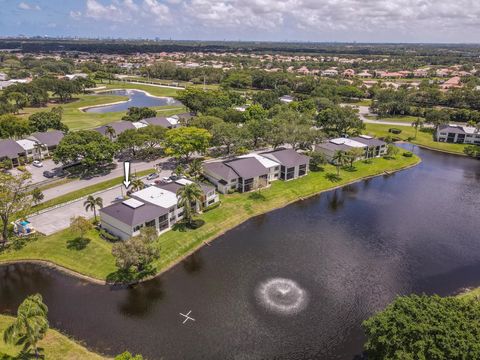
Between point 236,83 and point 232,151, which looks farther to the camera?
point 236,83

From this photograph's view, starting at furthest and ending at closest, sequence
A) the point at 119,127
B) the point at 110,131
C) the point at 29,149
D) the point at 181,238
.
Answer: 1. the point at 119,127
2. the point at 110,131
3. the point at 29,149
4. the point at 181,238

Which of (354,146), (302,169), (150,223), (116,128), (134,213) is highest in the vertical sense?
(116,128)

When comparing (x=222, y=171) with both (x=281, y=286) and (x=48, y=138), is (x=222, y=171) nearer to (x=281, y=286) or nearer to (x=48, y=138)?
(x=281, y=286)

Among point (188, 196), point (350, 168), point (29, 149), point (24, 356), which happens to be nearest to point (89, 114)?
point (29, 149)

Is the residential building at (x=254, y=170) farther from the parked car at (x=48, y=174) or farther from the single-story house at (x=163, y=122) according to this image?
the single-story house at (x=163, y=122)

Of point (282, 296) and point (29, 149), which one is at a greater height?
point (29, 149)

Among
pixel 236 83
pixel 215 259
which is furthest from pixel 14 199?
pixel 236 83

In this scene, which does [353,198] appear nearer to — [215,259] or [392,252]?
[392,252]
